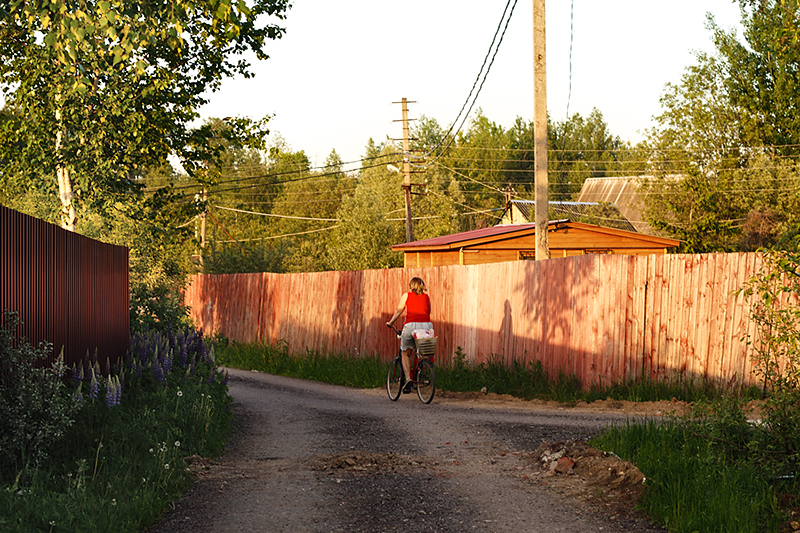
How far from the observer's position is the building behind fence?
21.1ft

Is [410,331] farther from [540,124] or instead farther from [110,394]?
[110,394]

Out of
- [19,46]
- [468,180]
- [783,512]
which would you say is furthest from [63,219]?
[468,180]

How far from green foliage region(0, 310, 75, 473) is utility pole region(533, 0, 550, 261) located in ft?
31.3

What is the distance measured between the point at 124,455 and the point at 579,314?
24.9ft

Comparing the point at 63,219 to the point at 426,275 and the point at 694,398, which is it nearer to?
the point at 426,275

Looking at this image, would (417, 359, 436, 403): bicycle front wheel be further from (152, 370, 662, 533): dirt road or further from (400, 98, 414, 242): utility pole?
(400, 98, 414, 242): utility pole

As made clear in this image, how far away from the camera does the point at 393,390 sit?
41.3 feet

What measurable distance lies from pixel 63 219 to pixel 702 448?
12.0 m

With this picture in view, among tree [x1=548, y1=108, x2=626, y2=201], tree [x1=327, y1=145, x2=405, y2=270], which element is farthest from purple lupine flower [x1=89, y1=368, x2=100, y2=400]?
tree [x1=548, y1=108, x2=626, y2=201]

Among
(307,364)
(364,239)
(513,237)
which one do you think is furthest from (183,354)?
(364,239)

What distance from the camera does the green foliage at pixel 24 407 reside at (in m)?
5.59

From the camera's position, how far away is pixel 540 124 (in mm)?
14344

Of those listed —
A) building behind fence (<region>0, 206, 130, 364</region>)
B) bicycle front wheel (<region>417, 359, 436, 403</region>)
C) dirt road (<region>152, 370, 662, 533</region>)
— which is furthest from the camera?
bicycle front wheel (<region>417, 359, 436, 403</region>)

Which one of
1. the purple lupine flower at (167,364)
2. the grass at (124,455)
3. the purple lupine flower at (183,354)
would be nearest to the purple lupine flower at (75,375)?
the grass at (124,455)
